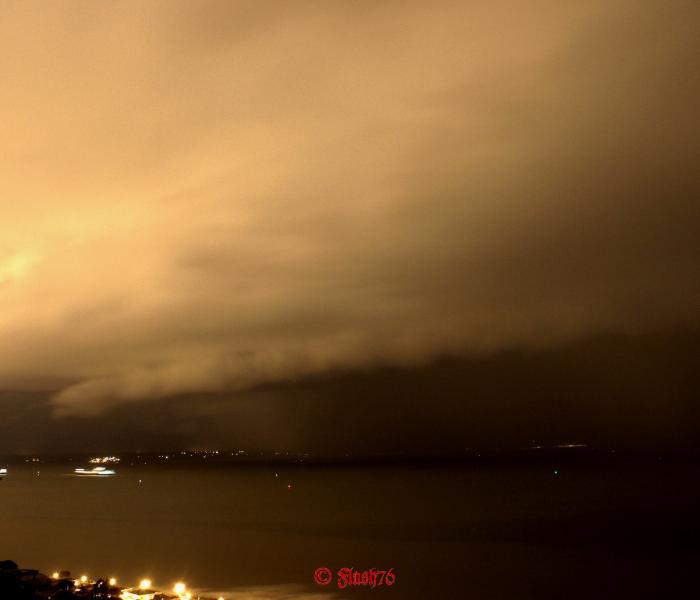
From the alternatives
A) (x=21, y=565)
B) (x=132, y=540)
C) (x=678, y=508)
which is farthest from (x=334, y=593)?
(x=678, y=508)

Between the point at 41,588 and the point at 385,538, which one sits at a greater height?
the point at 41,588

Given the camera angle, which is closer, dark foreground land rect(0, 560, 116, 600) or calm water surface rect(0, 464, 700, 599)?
dark foreground land rect(0, 560, 116, 600)

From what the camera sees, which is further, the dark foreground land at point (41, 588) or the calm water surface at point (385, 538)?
the calm water surface at point (385, 538)

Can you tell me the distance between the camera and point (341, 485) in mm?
118562

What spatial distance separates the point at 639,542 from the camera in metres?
54.7

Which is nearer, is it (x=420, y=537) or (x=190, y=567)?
(x=190, y=567)

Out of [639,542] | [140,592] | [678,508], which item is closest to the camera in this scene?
[140,592]

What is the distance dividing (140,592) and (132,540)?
26.1 meters

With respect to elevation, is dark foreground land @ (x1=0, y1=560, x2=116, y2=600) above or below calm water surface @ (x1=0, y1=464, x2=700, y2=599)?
above

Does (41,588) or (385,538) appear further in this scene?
(385,538)

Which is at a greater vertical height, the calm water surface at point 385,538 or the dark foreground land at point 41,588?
the dark foreground land at point 41,588

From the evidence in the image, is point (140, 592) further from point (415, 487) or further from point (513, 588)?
point (415, 487)

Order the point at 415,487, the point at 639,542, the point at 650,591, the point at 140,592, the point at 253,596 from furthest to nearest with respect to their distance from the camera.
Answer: the point at 415,487, the point at 639,542, the point at 650,591, the point at 253,596, the point at 140,592

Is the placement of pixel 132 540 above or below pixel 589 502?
above
